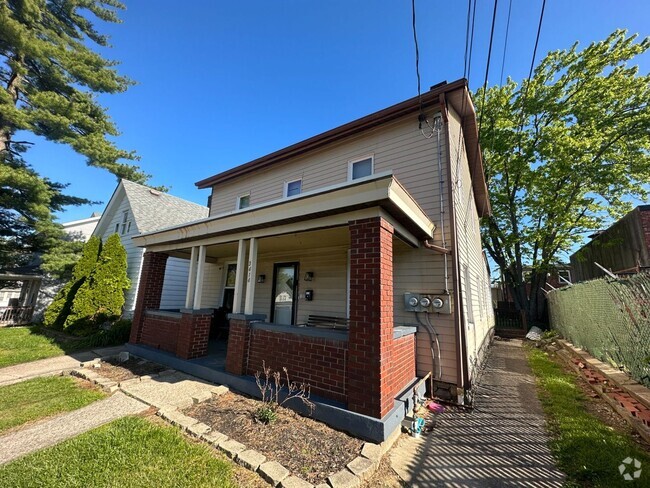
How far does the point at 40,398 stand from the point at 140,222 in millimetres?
8541

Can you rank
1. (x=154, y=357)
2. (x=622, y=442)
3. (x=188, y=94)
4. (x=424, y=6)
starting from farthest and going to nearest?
(x=188, y=94), (x=154, y=357), (x=424, y=6), (x=622, y=442)

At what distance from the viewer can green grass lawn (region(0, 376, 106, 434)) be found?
393cm

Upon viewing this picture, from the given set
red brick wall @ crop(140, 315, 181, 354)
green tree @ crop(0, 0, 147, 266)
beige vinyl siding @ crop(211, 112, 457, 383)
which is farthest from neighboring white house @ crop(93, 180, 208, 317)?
beige vinyl siding @ crop(211, 112, 457, 383)

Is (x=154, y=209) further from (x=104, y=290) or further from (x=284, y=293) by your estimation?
(x=284, y=293)

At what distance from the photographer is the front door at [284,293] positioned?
7.38 m

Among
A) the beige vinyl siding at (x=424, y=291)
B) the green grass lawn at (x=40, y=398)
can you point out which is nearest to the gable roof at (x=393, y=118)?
the beige vinyl siding at (x=424, y=291)

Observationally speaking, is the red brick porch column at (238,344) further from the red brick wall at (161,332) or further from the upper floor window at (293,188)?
the upper floor window at (293,188)

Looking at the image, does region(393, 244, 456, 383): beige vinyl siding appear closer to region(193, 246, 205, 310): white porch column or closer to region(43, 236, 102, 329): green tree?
region(193, 246, 205, 310): white porch column

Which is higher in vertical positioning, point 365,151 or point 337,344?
point 365,151

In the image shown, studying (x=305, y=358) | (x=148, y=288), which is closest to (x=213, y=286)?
(x=148, y=288)

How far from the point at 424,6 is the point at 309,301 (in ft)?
20.2

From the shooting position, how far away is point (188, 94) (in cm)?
1075

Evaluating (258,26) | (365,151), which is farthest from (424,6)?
(258,26)

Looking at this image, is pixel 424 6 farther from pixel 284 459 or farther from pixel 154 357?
pixel 154 357
